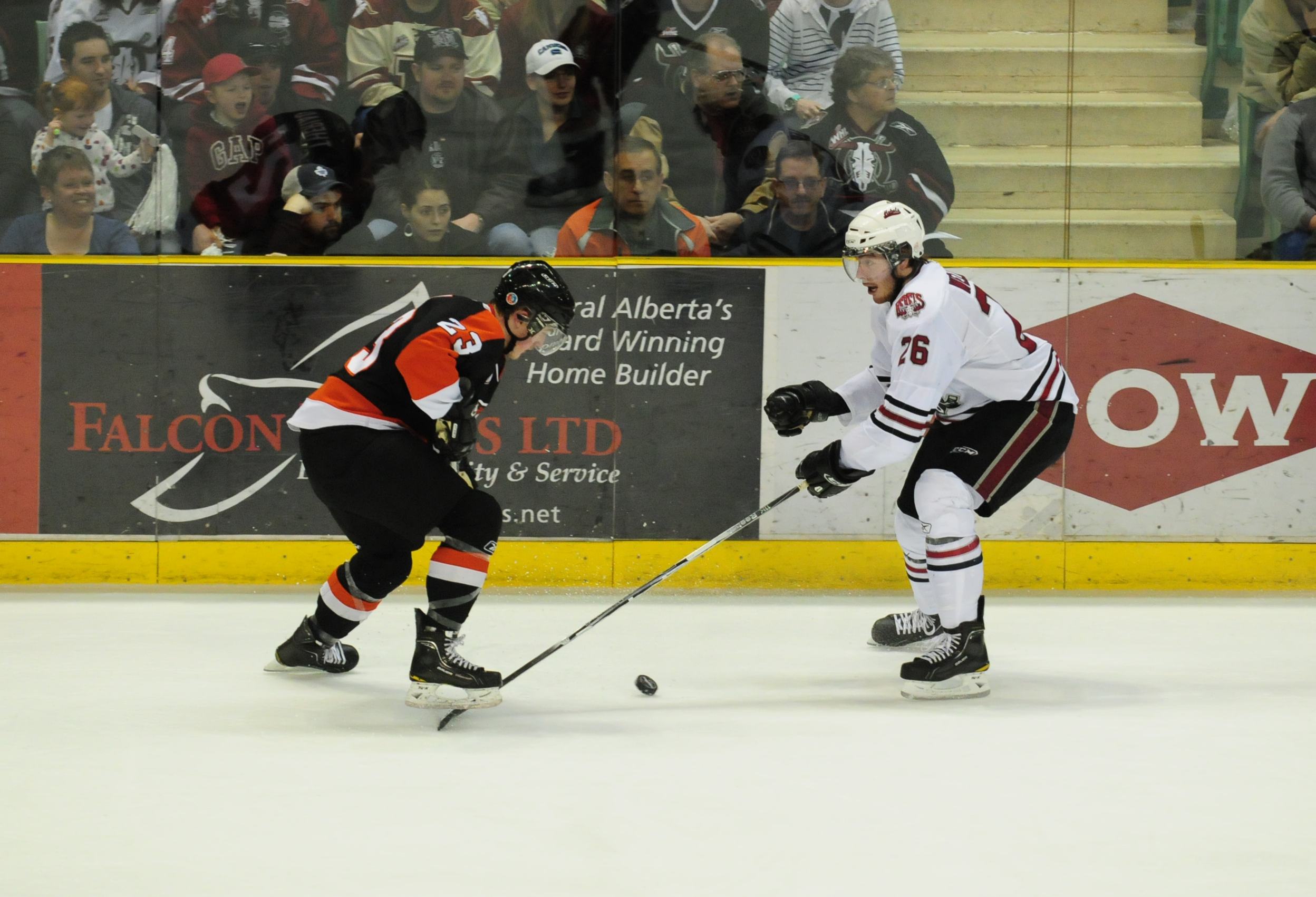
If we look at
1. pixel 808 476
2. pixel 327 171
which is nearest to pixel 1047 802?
pixel 808 476

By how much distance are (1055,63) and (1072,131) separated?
0.97 ft

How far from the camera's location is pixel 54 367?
17.3 ft

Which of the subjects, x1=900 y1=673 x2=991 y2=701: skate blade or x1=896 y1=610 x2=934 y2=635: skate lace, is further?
x1=896 y1=610 x2=934 y2=635: skate lace

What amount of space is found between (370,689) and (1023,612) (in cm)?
253

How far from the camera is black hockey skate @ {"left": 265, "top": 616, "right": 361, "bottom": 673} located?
3842 mm

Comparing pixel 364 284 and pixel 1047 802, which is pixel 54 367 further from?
pixel 1047 802

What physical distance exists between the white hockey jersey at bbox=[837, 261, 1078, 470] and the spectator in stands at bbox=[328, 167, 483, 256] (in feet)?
6.63

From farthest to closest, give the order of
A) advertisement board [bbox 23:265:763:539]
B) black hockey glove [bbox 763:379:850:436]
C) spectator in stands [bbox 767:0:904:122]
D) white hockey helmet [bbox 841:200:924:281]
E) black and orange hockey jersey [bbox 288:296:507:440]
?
spectator in stands [bbox 767:0:904:122] < advertisement board [bbox 23:265:763:539] < black hockey glove [bbox 763:379:850:436] < white hockey helmet [bbox 841:200:924:281] < black and orange hockey jersey [bbox 288:296:507:440]

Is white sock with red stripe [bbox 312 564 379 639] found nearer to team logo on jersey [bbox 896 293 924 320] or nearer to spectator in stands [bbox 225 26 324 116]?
team logo on jersey [bbox 896 293 924 320]

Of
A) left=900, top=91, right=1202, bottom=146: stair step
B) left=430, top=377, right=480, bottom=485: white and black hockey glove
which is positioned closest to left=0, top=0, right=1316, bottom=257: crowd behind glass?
left=900, top=91, right=1202, bottom=146: stair step

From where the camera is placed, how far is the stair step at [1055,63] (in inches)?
218

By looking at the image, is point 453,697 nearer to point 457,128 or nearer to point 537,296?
point 537,296

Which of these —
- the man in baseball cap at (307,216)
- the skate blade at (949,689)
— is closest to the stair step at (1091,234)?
the skate blade at (949,689)

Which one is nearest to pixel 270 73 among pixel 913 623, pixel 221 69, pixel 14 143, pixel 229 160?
pixel 221 69
